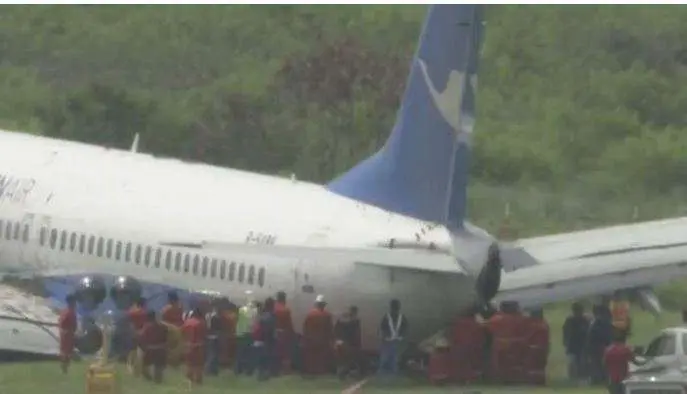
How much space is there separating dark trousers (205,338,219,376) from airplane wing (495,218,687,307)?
5662mm

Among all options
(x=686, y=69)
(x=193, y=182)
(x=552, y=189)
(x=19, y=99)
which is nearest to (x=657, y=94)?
(x=686, y=69)

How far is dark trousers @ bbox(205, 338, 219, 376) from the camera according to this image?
3847 cm

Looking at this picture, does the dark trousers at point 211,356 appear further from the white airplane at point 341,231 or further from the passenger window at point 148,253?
the passenger window at point 148,253

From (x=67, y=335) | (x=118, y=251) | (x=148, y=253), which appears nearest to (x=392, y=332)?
(x=67, y=335)

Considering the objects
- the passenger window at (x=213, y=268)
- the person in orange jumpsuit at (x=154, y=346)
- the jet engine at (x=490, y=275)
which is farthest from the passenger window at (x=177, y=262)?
the jet engine at (x=490, y=275)

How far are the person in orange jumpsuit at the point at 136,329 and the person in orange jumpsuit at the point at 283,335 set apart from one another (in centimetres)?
206

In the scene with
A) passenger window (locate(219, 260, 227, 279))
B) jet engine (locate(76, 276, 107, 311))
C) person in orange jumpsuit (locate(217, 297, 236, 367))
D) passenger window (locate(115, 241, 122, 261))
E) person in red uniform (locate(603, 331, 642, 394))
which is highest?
passenger window (locate(115, 241, 122, 261))

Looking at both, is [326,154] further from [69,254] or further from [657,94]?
[69,254]

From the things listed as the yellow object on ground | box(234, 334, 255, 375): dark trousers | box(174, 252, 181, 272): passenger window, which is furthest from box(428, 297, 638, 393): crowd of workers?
the yellow object on ground

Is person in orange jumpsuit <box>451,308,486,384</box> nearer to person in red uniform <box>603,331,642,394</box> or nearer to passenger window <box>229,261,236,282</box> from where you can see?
person in red uniform <box>603,331,642,394</box>

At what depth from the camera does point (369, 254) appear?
3681cm

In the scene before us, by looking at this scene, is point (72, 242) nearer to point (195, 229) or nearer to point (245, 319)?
point (195, 229)

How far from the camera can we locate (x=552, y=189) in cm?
7162

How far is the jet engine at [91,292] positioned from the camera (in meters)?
41.2
